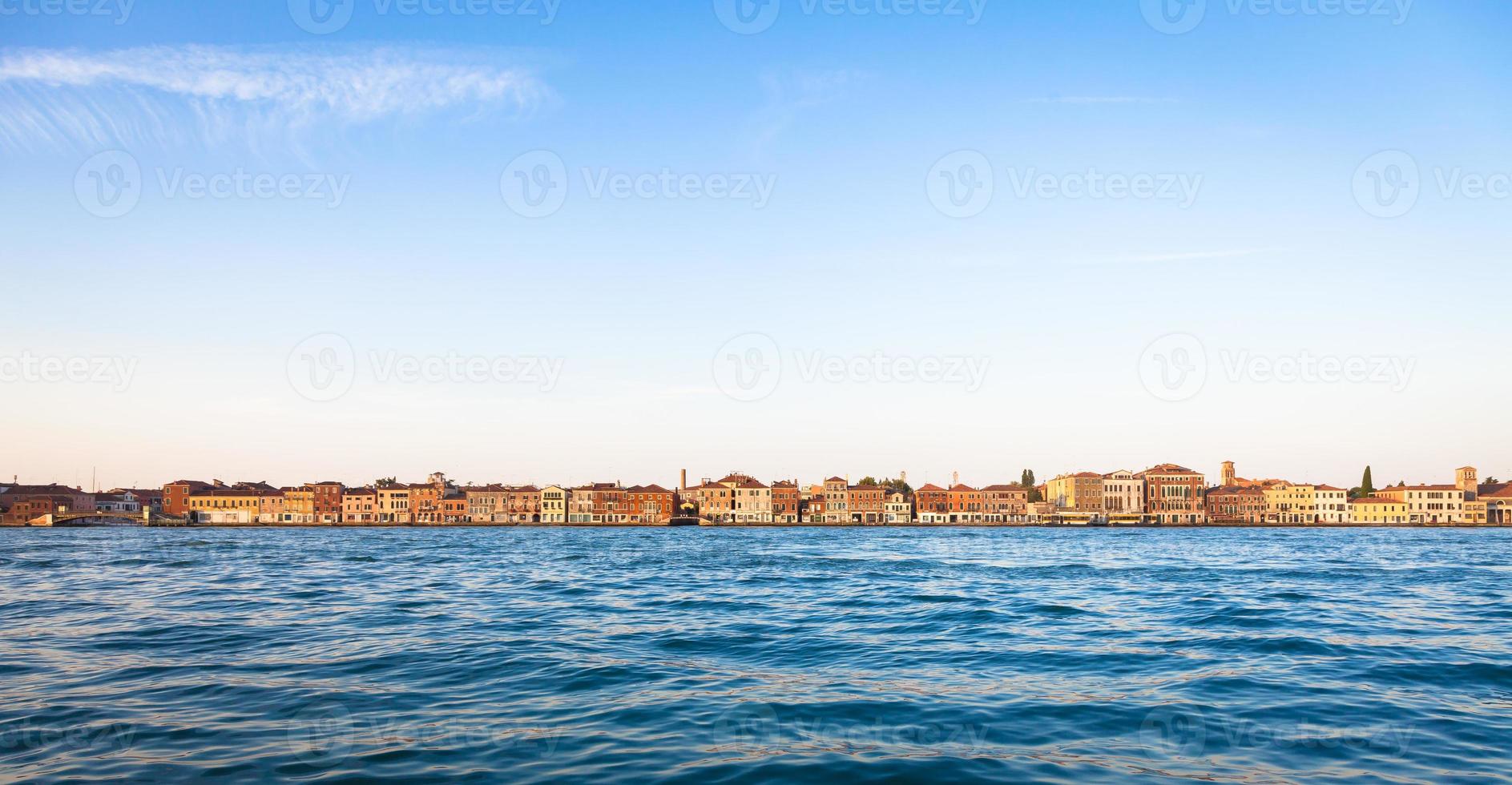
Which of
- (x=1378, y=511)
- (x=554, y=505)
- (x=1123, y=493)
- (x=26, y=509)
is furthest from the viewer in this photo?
(x=554, y=505)

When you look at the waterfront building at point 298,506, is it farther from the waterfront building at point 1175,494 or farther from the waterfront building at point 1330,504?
the waterfront building at point 1330,504

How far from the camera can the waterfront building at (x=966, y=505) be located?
147125 millimetres

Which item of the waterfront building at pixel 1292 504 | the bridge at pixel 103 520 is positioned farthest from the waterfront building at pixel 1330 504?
the bridge at pixel 103 520

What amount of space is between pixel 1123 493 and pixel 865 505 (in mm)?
36856

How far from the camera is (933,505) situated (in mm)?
148750

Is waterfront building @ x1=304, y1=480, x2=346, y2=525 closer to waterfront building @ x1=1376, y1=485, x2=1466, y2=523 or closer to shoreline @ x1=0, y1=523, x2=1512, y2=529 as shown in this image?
shoreline @ x1=0, y1=523, x2=1512, y2=529

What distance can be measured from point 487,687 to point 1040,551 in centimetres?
5211

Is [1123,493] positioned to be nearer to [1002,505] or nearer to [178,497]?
[1002,505]

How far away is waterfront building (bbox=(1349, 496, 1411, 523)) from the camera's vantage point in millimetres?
137750

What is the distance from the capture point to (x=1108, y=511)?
141m

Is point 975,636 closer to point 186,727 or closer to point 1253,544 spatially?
point 186,727

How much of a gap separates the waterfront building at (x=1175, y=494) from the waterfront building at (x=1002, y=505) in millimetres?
17354

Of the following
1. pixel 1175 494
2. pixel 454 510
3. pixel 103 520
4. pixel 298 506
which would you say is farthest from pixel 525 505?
pixel 1175 494

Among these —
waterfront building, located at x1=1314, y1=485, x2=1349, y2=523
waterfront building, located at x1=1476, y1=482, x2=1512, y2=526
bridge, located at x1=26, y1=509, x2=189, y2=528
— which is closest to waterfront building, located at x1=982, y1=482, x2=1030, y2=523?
waterfront building, located at x1=1314, y1=485, x2=1349, y2=523
